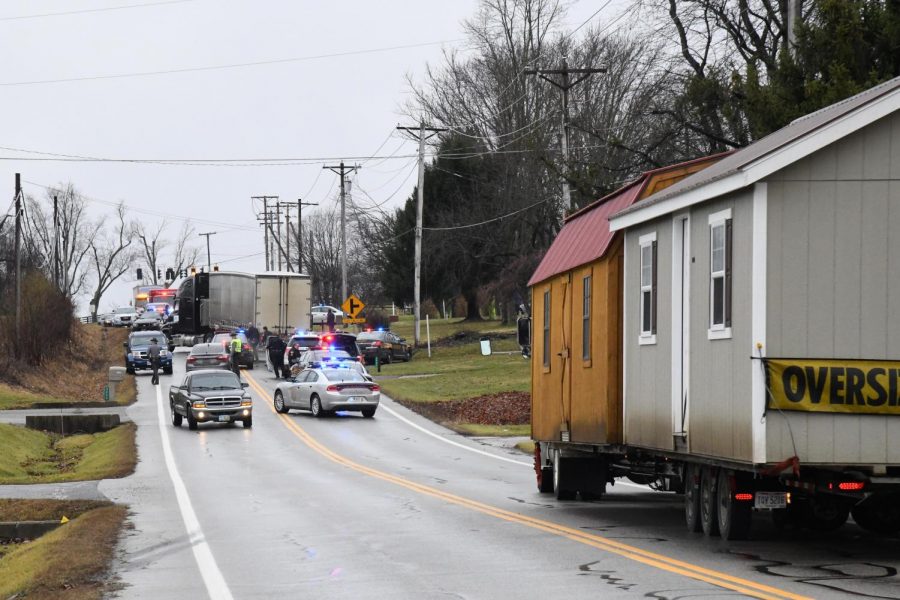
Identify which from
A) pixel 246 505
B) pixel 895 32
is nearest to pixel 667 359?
pixel 246 505

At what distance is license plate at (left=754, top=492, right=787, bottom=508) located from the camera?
1377 centimetres

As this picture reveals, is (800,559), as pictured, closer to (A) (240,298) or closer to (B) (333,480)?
(B) (333,480)

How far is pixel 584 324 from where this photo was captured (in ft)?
61.3

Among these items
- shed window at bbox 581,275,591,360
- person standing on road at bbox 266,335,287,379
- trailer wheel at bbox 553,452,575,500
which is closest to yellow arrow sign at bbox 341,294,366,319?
person standing on road at bbox 266,335,287,379

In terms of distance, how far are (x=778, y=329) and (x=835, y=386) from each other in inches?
28.1

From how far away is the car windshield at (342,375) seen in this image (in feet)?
135

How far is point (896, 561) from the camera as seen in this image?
13.1m

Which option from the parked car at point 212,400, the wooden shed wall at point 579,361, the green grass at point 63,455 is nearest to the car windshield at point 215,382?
the parked car at point 212,400

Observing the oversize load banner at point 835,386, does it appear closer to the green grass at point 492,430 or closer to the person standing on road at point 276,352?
the green grass at point 492,430

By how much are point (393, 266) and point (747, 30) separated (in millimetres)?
45228

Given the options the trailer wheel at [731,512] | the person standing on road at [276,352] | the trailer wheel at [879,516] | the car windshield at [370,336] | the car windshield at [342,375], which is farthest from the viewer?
the car windshield at [370,336]

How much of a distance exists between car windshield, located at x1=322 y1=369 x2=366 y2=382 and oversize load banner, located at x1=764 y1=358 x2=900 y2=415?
29014 mm

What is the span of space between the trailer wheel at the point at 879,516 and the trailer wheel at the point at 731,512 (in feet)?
4.94

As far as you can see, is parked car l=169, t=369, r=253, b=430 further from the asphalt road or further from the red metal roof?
the red metal roof
